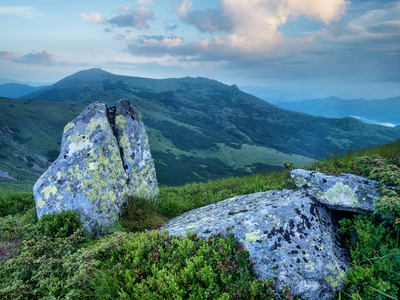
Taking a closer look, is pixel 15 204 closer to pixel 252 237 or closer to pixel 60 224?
pixel 60 224

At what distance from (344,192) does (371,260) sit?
172 centimetres

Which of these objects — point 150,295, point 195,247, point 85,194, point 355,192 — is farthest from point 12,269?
point 355,192

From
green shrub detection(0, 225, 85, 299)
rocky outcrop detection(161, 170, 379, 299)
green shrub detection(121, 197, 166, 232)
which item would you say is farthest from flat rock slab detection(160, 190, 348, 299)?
green shrub detection(0, 225, 85, 299)

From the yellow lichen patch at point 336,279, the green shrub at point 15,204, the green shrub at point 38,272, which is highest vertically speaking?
the yellow lichen patch at point 336,279

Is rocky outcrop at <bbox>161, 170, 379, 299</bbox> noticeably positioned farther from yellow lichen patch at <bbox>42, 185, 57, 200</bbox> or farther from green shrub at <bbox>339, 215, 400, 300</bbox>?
yellow lichen patch at <bbox>42, 185, 57, 200</bbox>

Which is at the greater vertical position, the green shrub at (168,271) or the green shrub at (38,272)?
the green shrub at (168,271)

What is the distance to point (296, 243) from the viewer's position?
536 centimetres

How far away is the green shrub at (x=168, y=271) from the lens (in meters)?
4.44

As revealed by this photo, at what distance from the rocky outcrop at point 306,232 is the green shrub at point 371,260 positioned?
0.25 meters

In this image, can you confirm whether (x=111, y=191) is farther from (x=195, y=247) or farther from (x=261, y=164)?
(x=261, y=164)

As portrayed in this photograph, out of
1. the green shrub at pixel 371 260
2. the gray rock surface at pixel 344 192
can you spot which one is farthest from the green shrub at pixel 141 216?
the green shrub at pixel 371 260

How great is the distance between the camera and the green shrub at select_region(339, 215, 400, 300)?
14.6 ft

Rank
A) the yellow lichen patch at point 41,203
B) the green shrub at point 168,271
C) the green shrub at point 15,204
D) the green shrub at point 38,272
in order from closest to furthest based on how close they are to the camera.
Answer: the green shrub at point 168,271
the green shrub at point 38,272
the yellow lichen patch at point 41,203
the green shrub at point 15,204

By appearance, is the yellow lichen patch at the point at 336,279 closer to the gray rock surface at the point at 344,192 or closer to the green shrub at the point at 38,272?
the gray rock surface at the point at 344,192
